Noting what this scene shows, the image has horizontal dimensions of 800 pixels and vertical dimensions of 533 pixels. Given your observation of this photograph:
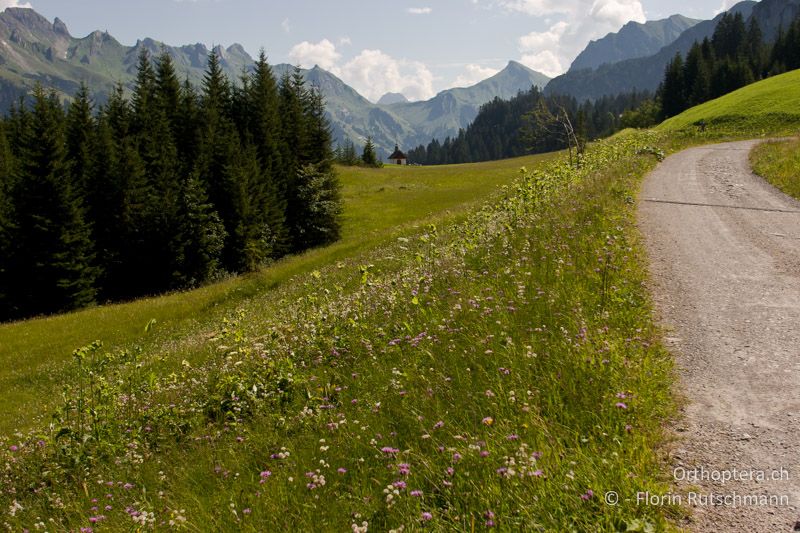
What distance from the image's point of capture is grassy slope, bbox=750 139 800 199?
18.1m

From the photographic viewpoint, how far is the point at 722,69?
101 metres

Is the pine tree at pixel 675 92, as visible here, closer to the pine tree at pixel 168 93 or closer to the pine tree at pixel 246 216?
the pine tree at pixel 246 216

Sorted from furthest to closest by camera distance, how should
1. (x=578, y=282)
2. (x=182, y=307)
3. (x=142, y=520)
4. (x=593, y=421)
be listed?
(x=182, y=307) < (x=578, y=282) < (x=593, y=421) < (x=142, y=520)

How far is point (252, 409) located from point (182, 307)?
2766 centimetres

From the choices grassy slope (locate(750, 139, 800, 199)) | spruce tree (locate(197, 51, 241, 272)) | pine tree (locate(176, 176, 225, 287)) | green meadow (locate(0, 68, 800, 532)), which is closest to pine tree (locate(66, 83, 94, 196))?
spruce tree (locate(197, 51, 241, 272))

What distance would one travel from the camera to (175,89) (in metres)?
A: 50.7

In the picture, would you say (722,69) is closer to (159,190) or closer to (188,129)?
(188,129)

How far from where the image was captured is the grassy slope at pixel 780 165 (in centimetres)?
1811

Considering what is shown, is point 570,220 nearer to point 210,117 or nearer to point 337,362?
point 337,362

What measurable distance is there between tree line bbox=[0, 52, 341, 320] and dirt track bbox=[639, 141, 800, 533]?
37594mm

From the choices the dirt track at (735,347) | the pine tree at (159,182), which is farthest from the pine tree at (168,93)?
the dirt track at (735,347)

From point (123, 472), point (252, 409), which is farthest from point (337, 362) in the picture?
point (123, 472)

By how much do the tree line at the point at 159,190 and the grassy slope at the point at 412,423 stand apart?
121 ft

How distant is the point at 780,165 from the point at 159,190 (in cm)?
4449
